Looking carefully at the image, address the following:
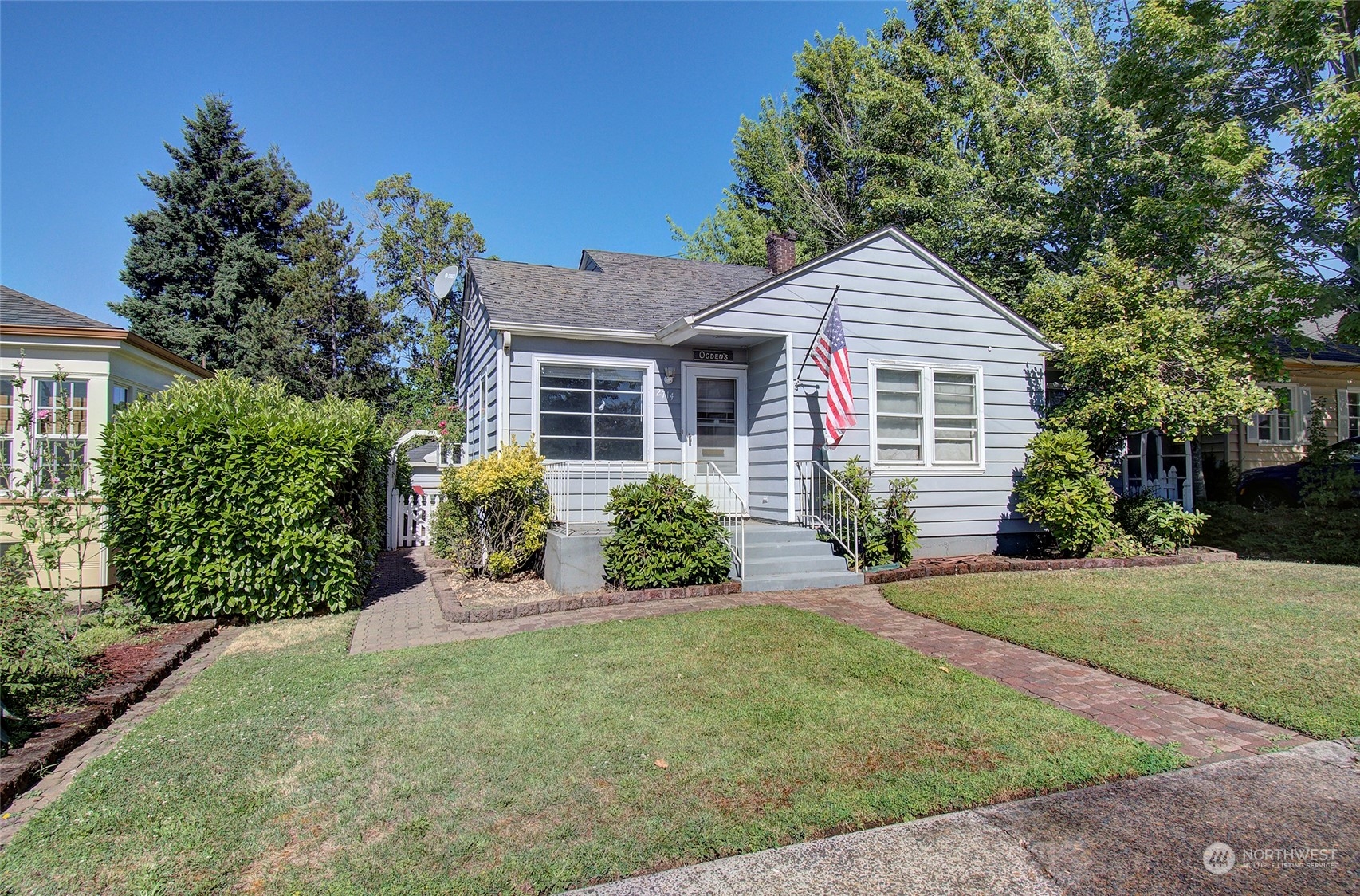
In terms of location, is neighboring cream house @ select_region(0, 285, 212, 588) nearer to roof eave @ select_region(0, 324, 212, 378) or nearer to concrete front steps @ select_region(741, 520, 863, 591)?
roof eave @ select_region(0, 324, 212, 378)

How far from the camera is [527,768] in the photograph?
11.1ft

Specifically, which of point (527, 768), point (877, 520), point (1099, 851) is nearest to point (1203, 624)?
point (877, 520)

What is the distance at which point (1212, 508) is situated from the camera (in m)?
13.1

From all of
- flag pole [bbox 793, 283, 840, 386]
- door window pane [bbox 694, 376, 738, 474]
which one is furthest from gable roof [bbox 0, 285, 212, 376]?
flag pole [bbox 793, 283, 840, 386]

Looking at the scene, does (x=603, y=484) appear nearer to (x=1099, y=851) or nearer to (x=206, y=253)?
(x=1099, y=851)

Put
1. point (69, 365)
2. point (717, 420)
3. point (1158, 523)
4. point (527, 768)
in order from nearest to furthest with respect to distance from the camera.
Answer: point (527, 768), point (69, 365), point (1158, 523), point (717, 420)

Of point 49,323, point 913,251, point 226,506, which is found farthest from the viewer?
point 913,251

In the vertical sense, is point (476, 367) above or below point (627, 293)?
below

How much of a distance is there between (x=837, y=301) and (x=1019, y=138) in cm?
1227

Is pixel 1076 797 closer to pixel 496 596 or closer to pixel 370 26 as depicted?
pixel 496 596

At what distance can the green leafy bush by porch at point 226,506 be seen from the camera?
6570mm

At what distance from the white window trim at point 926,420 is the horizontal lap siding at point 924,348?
0.20ft

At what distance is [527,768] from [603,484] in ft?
21.6

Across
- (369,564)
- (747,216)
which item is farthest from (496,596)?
(747,216)
